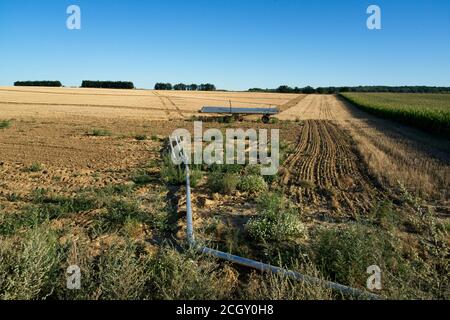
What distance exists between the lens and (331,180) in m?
9.31

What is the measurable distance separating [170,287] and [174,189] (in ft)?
15.1

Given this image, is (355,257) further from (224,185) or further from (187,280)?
(224,185)

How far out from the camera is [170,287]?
3.76m

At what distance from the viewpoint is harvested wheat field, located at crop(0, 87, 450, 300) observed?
3.77m

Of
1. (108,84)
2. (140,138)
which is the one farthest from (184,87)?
(140,138)

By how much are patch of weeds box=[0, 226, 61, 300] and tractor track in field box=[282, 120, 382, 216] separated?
4.49 metres

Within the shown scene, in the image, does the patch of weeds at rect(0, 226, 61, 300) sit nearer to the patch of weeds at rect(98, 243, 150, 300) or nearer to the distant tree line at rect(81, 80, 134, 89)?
the patch of weeds at rect(98, 243, 150, 300)

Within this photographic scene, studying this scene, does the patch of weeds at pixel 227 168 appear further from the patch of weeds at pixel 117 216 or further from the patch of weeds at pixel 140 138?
the patch of weeds at pixel 140 138

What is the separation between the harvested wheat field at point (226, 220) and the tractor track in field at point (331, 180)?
0.04 metres

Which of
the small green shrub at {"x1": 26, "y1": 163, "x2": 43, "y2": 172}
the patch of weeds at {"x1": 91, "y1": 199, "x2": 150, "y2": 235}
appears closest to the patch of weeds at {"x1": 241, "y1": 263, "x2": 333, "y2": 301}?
the patch of weeds at {"x1": 91, "y1": 199, "x2": 150, "y2": 235}

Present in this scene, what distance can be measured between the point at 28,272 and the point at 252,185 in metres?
5.14

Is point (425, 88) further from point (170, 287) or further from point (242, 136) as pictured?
point (170, 287)
